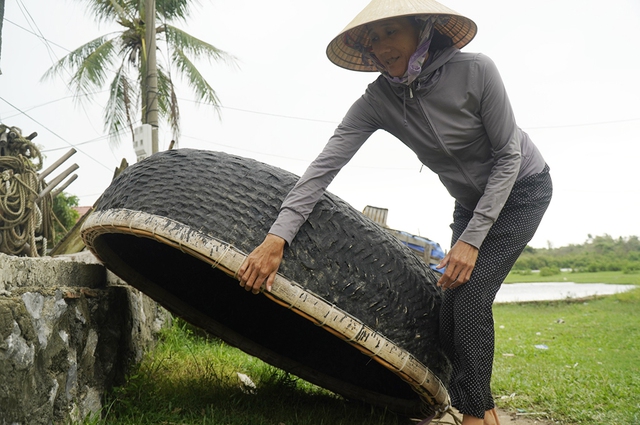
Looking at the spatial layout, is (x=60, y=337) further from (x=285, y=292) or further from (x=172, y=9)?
(x=172, y=9)

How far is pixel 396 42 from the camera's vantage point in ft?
7.97

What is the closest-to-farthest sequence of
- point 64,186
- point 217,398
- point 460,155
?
point 460,155 < point 217,398 < point 64,186

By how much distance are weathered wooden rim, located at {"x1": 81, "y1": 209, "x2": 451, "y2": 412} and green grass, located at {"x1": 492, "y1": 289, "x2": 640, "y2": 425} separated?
1388 mm

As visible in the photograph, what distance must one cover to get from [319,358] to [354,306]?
115 cm

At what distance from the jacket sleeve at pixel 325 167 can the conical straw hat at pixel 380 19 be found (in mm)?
246

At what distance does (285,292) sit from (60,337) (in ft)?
3.07

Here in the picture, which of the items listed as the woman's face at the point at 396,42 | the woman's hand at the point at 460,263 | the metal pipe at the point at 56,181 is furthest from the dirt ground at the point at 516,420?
the metal pipe at the point at 56,181

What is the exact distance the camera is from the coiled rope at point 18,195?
5.27 meters

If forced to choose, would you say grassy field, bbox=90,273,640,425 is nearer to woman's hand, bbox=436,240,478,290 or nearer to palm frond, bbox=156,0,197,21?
woman's hand, bbox=436,240,478,290

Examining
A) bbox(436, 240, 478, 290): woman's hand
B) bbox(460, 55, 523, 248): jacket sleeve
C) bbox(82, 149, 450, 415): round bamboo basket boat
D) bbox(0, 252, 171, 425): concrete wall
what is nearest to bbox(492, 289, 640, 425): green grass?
bbox(82, 149, 450, 415): round bamboo basket boat

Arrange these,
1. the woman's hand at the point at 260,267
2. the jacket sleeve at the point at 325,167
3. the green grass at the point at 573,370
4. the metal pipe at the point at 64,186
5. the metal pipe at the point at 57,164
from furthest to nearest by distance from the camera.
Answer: the metal pipe at the point at 64,186 → the metal pipe at the point at 57,164 → the green grass at the point at 573,370 → the jacket sleeve at the point at 325,167 → the woman's hand at the point at 260,267

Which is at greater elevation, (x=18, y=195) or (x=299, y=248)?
(x=299, y=248)

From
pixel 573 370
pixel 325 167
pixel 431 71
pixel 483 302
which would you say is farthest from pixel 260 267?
pixel 573 370

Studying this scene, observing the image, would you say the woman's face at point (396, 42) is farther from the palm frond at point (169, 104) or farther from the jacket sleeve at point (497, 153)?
the palm frond at point (169, 104)
